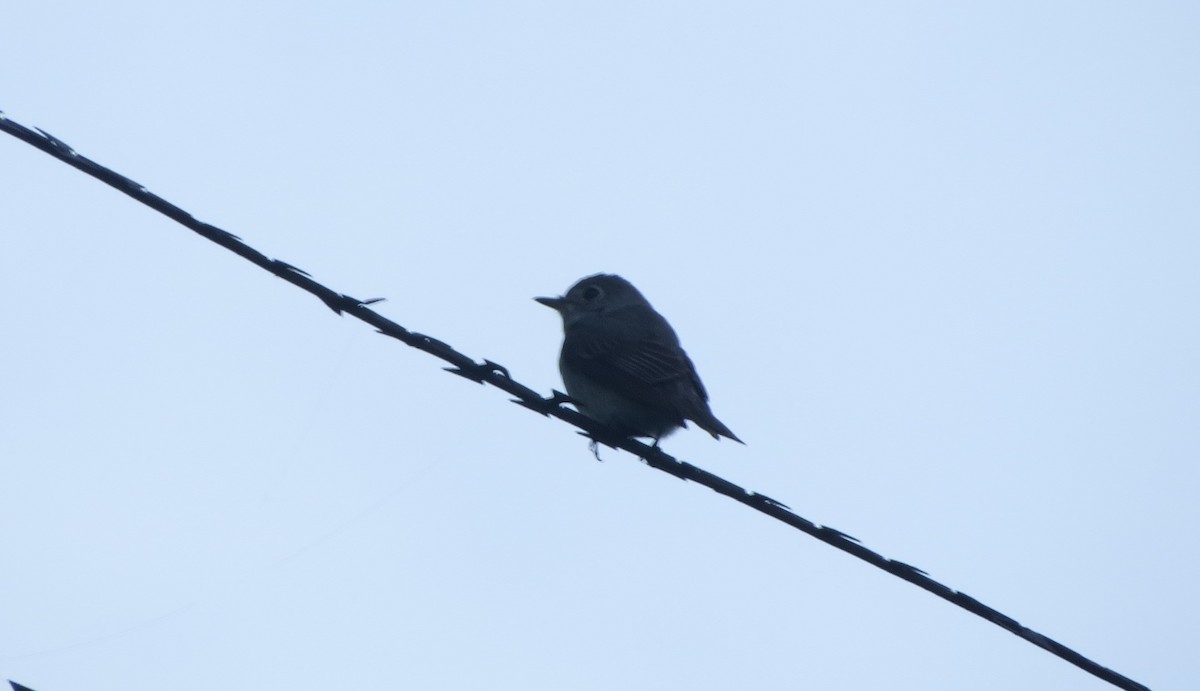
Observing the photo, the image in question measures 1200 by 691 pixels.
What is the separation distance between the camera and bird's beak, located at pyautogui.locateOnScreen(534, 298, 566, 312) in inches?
375

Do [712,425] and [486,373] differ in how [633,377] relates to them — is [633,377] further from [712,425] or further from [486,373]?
[486,373]

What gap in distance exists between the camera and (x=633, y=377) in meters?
7.77

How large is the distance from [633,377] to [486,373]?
280 centimetres

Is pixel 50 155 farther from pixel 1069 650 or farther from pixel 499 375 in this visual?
pixel 1069 650

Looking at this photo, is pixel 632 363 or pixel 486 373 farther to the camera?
pixel 632 363

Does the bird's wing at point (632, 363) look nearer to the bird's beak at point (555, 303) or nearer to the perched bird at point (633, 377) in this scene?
the perched bird at point (633, 377)

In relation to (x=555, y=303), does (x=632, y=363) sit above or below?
below

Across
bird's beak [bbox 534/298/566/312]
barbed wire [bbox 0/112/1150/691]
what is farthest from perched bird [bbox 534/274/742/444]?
barbed wire [bbox 0/112/1150/691]

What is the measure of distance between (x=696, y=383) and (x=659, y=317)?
1.18m

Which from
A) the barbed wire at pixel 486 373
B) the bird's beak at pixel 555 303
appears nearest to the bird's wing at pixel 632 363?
the bird's beak at pixel 555 303

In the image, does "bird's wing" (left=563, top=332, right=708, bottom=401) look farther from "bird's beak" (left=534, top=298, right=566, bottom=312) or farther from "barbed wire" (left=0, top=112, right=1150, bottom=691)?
"barbed wire" (left=0, top=112, right=1150, bottom=691)

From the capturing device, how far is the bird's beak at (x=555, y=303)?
31.3 ft

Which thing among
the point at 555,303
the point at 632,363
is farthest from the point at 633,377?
the point at 555,303

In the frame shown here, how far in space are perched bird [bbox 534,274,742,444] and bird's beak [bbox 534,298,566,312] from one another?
469mm
